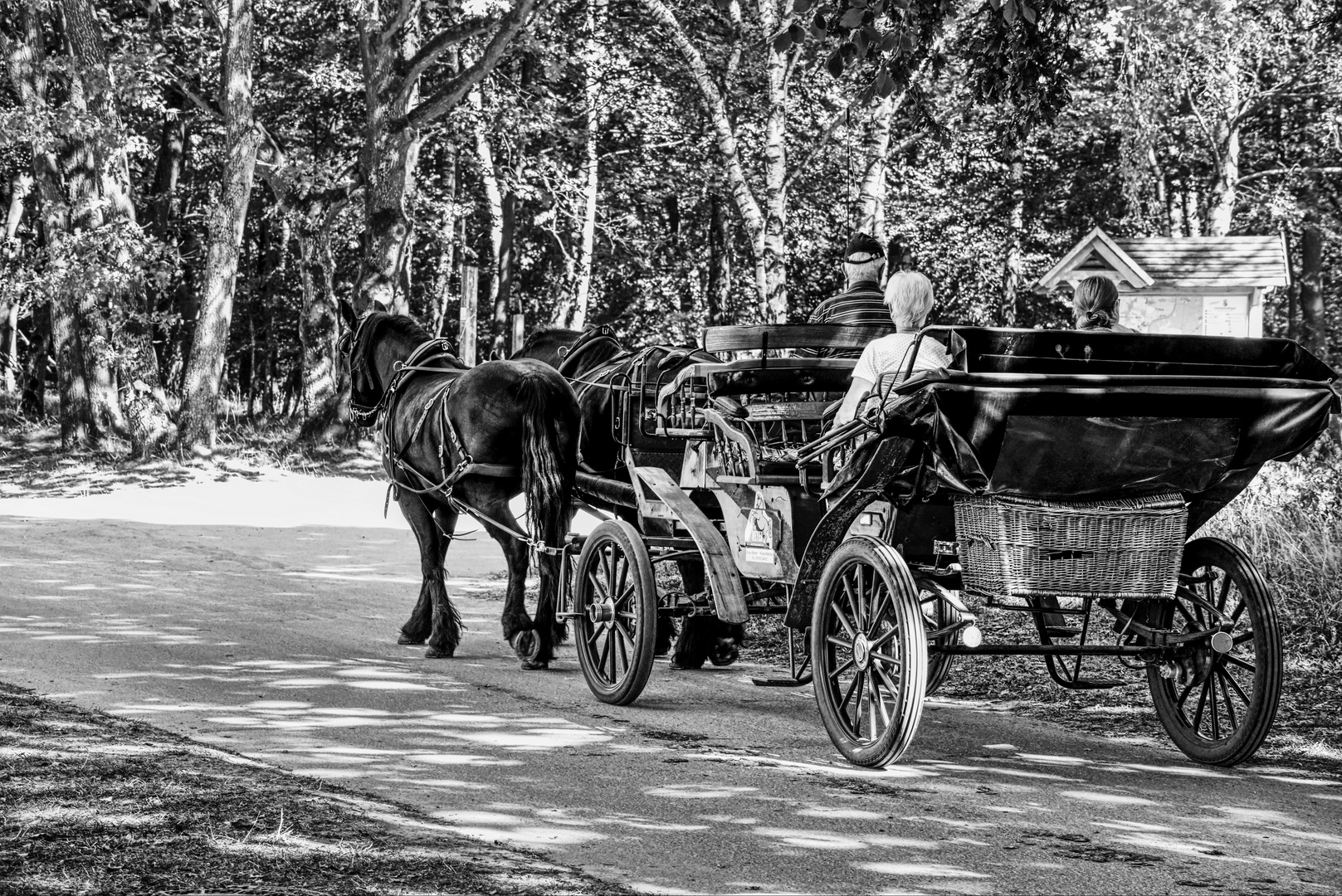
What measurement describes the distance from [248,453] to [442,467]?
1610cm

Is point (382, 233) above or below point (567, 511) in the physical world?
above

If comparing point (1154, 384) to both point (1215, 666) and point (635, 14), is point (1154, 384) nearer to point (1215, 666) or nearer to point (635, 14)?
point (1215, 666)

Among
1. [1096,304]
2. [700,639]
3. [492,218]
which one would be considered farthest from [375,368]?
[492,218]

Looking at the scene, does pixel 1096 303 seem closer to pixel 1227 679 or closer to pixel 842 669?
pixel 1227 679

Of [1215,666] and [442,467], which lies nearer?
[1215,666]

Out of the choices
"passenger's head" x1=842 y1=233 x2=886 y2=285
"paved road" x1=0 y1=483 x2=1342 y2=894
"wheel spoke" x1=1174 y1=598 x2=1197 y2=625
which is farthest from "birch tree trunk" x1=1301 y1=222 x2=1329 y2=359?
"wheel spoke" x1=1174 y1=598 x2=1197 y2=625

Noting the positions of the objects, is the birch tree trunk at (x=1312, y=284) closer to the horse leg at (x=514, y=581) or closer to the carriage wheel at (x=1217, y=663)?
the horse leg at (x=514, y=581)

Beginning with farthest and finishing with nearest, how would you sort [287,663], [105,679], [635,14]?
1. [635,14]
2. [287,663]
3. [105,679]

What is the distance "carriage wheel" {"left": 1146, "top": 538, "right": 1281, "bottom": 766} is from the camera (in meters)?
6.15

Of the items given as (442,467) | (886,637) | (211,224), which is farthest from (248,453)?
(886,637)

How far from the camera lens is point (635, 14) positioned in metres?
30.5

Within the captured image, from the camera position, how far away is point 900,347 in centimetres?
668

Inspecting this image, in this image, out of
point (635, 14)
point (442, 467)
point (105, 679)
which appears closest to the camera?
point (105, 679)

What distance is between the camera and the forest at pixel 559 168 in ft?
80.6
